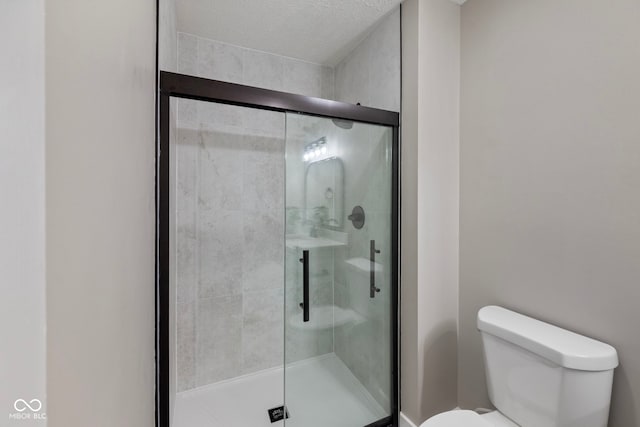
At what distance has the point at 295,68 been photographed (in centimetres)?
208

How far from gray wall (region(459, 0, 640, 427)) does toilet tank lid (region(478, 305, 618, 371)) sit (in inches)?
2.4

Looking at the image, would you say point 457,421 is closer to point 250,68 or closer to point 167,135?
point 167,135

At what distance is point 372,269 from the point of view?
1.58 metres

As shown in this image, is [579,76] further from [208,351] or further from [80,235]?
[208,351]

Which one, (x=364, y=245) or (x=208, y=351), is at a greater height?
(x=364, y=245)

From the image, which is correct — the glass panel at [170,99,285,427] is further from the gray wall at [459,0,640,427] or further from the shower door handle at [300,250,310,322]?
the gray wall at [459,0,640,427]

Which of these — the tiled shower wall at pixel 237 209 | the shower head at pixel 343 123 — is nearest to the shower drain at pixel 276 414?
the tiled shower wall at pixel 237 209

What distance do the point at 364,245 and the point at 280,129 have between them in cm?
105

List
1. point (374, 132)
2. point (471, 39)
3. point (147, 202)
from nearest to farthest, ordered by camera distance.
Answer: point (147, 202), point (471, 39), point (374, 132)

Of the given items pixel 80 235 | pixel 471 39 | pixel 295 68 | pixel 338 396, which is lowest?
pixel 338 396

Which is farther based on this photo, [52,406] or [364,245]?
[364,245]

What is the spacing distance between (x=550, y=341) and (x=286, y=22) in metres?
1.94

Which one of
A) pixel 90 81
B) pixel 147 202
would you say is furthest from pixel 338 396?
pixel 90 81

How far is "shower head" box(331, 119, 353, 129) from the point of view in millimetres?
1442
